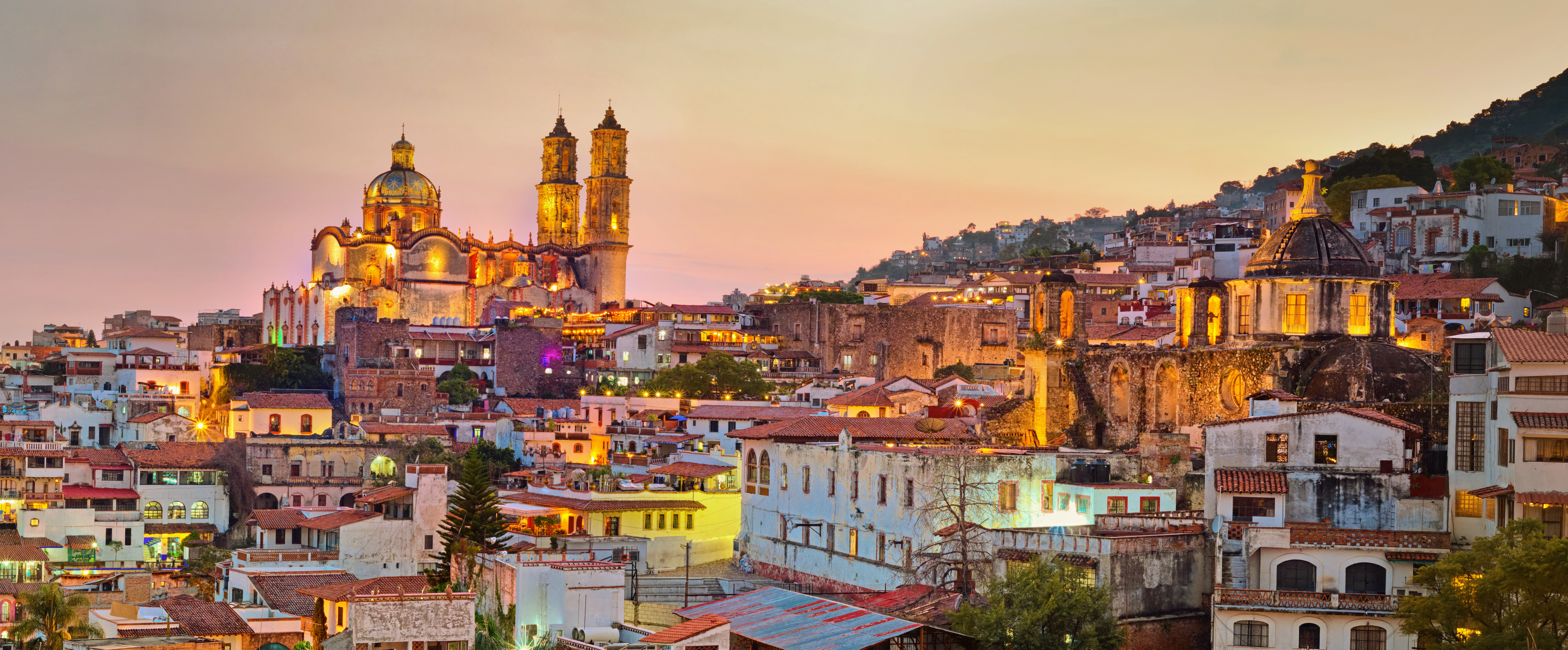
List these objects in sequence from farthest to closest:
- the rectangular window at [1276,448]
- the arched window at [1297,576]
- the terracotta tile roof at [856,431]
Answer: the terracotta tile roof at [856,431], the rectangular window at [1276,448], the arched window at [1297,576]

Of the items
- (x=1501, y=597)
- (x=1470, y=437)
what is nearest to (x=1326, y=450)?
(x=1470, y=437)

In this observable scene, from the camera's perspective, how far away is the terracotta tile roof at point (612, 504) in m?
48.6

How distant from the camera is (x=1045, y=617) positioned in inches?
1257

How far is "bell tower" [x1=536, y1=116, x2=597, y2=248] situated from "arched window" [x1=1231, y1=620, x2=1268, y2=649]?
83401 mm

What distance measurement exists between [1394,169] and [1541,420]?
1993 inches

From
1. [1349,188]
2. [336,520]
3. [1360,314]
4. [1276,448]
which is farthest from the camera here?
[1349,188]

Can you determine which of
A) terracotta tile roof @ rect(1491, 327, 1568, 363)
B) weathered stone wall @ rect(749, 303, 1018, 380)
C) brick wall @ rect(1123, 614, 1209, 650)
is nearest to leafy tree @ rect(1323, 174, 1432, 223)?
weathered stone wall @ rect(749, 303, 1018, 380)

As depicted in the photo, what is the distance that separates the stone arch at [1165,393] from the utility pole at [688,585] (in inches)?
489

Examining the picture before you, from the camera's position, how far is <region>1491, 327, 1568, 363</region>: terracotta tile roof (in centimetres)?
3312

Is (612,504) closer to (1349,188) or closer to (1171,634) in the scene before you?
(1171,634)

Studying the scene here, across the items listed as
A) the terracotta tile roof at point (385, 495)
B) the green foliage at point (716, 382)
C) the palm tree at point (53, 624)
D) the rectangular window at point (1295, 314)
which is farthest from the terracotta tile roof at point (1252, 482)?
the green foliage at point (716, 382)

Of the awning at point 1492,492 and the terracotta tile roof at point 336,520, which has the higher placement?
the awning at point 1492,492

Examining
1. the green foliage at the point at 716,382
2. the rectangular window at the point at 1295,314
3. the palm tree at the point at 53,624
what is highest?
the rectangular window at the point at 1295,314

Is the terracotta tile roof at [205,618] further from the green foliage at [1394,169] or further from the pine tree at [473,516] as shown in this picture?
the green foliage at [1394,169]
